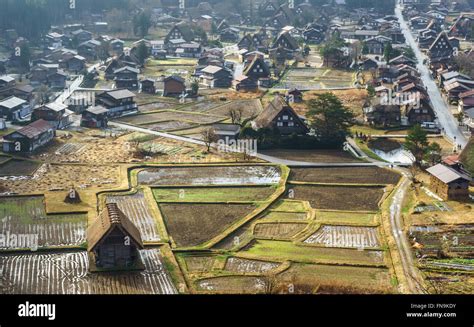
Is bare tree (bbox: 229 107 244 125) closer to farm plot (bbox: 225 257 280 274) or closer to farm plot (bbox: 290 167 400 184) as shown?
farm plot (bbox: 290 167 400 184)

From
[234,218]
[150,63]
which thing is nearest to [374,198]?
[234,218]

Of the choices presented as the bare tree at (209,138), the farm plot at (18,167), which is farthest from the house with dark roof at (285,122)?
the farm plot at (18,167)

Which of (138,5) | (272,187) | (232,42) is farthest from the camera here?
(138,5)

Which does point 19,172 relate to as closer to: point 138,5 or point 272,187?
point 272,187

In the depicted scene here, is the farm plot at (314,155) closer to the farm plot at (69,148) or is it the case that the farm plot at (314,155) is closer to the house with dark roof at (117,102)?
the farm plot at (69,148)

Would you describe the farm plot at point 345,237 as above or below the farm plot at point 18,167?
above

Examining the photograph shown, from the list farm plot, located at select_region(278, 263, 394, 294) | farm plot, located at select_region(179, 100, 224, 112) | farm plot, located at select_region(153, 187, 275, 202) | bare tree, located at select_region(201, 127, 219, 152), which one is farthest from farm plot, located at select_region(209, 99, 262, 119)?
farm plot, located at select_region(278, 263, 394, 294)
